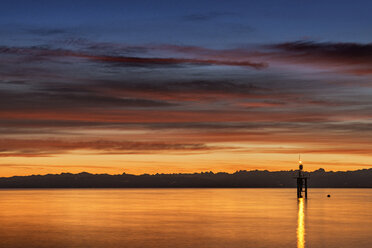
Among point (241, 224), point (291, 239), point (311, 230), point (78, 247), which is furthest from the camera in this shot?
point (241, 224)

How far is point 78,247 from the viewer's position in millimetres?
42750

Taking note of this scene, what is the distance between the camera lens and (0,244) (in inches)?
1779

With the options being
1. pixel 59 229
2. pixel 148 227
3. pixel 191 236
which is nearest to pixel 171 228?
pixel 148 227

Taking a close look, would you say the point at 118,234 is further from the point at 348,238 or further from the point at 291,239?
the point at 348,238

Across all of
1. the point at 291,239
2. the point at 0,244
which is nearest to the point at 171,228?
the point at 291,239

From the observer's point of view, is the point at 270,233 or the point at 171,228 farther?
the point at 171,228

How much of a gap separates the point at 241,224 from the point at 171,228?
8.98m

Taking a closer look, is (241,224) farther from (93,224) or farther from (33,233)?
(33,233)

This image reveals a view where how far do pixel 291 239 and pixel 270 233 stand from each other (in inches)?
208

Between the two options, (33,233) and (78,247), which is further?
(33,233)

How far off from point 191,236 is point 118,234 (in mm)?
6943

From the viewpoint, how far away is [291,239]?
48438 mm

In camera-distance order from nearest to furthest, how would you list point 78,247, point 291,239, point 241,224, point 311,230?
1. point 78,247
2. point 291,239
3. point 311,230
4. point 241,224

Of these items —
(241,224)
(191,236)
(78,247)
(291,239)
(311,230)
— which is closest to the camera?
(78,247)
